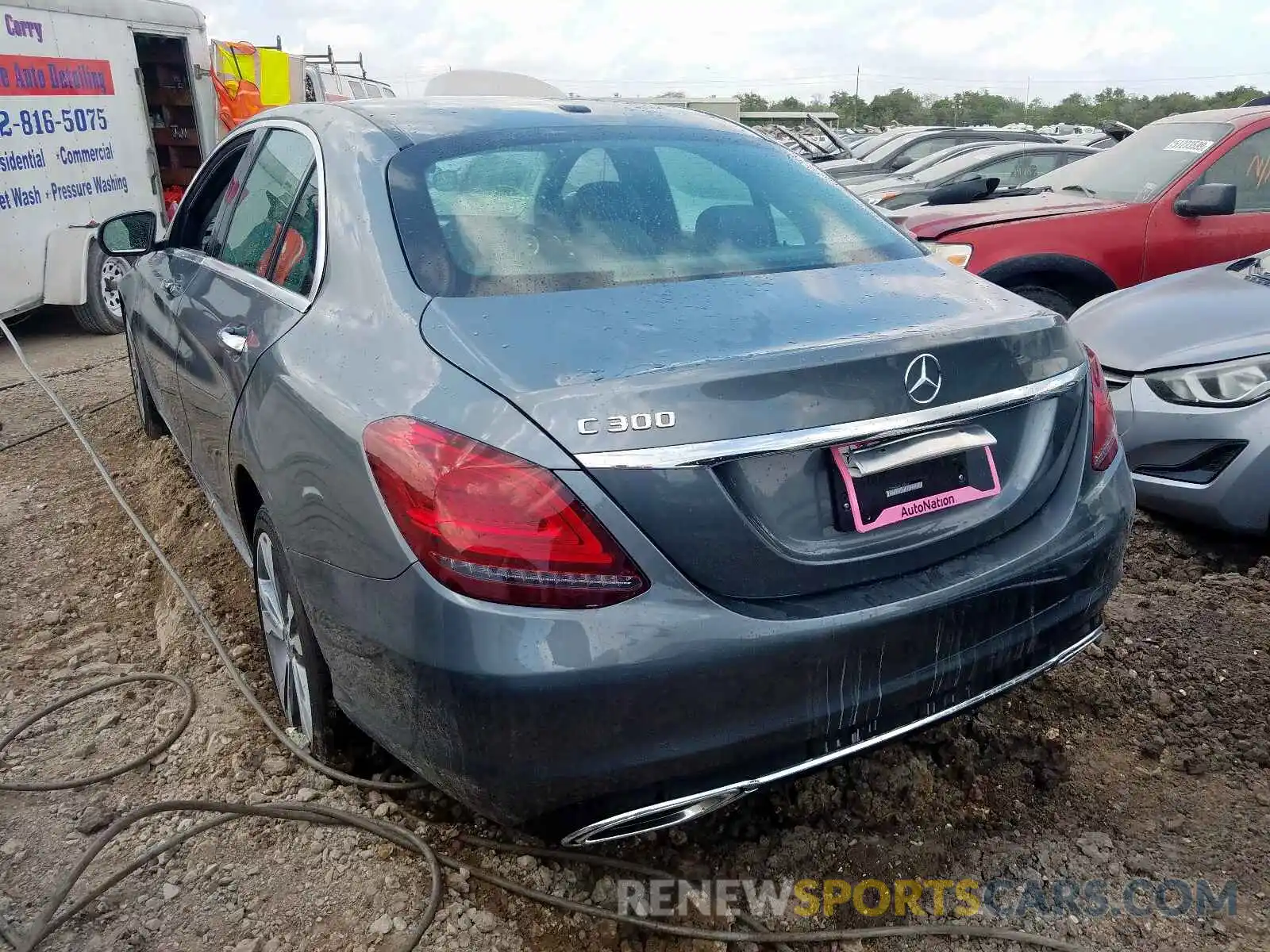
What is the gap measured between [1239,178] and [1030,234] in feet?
4.62

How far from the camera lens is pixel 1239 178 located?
19.3 feet

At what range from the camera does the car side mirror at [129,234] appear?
160 inches

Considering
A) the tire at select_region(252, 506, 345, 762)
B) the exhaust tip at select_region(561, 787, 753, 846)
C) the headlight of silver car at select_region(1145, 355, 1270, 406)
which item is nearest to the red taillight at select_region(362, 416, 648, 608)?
the exhaust tip at select_region(561, 787, 753, 846)

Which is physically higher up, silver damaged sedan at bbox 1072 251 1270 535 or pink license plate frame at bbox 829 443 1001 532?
pink license plate frame at bbox 829 443 1001 532

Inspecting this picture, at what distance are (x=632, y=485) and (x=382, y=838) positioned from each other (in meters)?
1.17

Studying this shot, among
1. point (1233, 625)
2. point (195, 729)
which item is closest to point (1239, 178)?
point (1233, 625)

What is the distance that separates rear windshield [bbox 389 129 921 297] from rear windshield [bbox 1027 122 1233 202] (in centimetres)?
396

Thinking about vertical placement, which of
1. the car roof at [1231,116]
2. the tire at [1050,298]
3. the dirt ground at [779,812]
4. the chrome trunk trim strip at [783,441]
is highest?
the car roof at [1231,116]

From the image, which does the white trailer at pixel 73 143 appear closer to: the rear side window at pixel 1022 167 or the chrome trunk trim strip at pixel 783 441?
the chrome trunk trim strip at pixel 783 441

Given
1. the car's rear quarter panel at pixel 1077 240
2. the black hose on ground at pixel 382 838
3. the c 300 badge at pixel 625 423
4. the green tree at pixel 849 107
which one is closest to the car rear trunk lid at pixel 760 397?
the c 300 badge at pixel 625 423

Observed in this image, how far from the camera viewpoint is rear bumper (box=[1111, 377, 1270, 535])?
135 inches

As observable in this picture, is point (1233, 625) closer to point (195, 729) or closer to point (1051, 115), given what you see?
point (195, 729)

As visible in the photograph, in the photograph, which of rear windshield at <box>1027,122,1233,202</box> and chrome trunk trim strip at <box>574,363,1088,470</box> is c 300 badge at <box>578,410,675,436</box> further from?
rear windshield at <box>1027,122,1233,202</box>

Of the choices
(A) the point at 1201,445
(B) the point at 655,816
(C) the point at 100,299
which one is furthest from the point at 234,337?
(C) the point at 100,299
